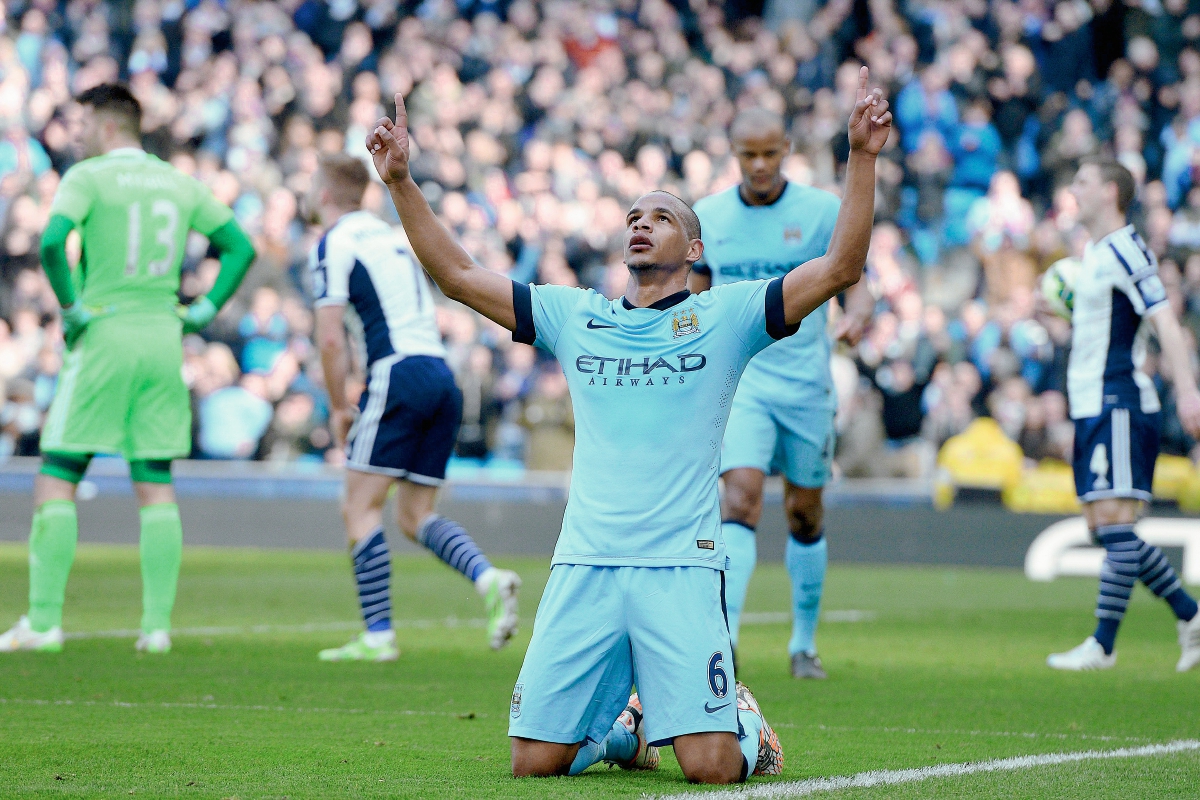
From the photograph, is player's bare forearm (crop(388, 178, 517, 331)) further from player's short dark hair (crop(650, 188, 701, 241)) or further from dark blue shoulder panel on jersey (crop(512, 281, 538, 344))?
player's short dark hair (crop(650, 188, 701, 241))

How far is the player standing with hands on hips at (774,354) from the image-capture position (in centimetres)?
683

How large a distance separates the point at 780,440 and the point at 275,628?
3.10 meters

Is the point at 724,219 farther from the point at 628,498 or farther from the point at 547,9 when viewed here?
the point at 547,9

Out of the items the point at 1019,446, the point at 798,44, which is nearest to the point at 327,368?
the point at 1019,446

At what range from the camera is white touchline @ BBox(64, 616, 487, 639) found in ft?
26.9

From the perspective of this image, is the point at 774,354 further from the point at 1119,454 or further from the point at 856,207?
the point at 856,207

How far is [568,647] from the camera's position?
438cm

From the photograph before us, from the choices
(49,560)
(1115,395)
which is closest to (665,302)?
(1115,395)

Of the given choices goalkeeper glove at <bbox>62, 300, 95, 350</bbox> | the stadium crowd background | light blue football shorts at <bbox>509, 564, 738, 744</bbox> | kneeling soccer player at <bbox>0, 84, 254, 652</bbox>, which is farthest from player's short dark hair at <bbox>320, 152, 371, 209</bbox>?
the stadium crowd background

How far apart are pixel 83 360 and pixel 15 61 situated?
15.3m

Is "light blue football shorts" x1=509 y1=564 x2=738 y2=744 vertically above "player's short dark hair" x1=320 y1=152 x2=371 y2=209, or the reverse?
"player's short dark hair" x1=320 y1=152 x2=371 y2=209

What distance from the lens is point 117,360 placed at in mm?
7473

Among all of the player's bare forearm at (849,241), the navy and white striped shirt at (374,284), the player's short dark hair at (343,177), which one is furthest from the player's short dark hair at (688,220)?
the player's short dark hair at (343,177)

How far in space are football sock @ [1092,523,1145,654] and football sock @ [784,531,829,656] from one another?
137 cm
